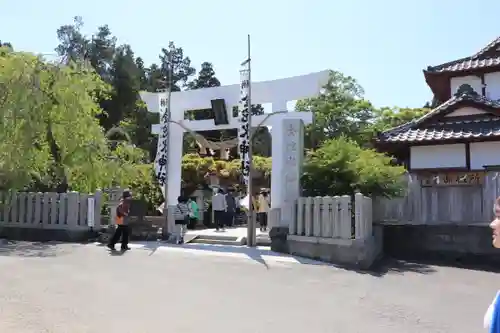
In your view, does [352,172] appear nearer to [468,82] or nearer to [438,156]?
[438,156]

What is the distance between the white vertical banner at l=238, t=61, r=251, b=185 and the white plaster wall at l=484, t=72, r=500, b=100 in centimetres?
874

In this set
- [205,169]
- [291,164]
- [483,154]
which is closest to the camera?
[291,164]

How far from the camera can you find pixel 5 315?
21.8ft

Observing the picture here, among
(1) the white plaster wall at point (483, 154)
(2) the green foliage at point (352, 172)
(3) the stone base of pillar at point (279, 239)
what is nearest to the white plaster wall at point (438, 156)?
(1) the white plaster wall at point (483, 154)

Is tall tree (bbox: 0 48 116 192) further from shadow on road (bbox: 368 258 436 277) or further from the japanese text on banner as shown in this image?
shadow on road (bbox: 368 258 436 277)

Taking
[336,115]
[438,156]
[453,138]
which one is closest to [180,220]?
[438,156]

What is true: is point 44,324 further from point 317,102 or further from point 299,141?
point 317,102

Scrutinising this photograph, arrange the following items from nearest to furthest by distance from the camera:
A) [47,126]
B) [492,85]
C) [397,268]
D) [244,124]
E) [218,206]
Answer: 1. [397,268]
2. [244,124]
3. [47,126]
4. [492,85]
5. [218,206]

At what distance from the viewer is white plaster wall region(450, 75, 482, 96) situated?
741 inches

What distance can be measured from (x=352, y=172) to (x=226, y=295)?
6610 mm

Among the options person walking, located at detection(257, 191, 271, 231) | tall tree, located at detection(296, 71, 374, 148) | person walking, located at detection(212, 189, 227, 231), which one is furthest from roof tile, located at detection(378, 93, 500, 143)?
tall tree, located at detection(296, 71, 374, 148)

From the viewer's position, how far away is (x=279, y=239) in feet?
46.4

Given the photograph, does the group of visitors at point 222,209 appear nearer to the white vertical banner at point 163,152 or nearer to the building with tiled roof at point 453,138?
the white vertical banner at point 163,152

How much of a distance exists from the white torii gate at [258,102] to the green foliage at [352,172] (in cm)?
99
